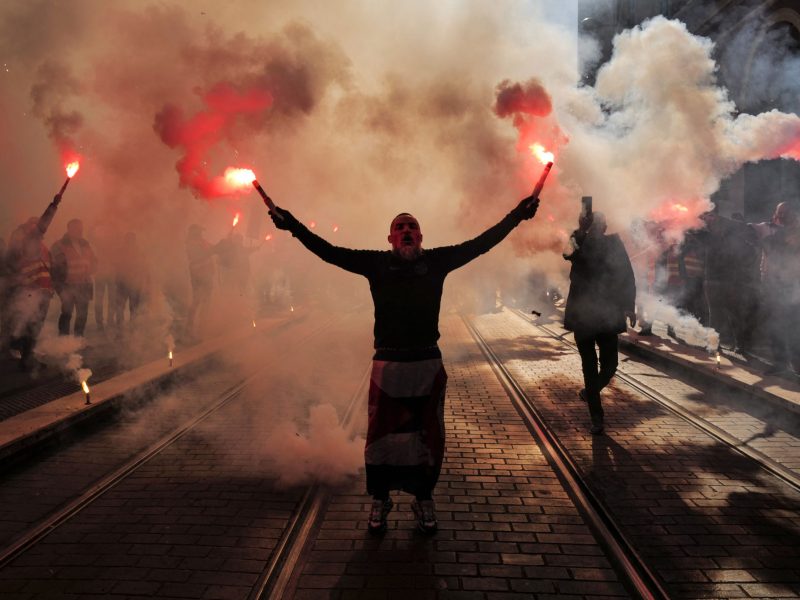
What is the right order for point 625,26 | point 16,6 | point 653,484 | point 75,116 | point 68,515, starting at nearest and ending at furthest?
point 68,515, point 653,484, point 16,6, point 75,116, point 625,26

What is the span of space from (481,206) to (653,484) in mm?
11967

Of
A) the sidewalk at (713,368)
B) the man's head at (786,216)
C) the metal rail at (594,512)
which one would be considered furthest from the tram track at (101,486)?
the man's head at (786,216)

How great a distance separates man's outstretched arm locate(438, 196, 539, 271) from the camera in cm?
354

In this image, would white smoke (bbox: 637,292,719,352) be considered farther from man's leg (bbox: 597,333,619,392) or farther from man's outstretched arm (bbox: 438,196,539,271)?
man's outstretched arm (bbox: 438,196,539,271)

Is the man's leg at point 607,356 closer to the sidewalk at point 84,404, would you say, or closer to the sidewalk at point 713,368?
the sidewalk at point 713,368

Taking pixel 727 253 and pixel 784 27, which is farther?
pixel 784 27

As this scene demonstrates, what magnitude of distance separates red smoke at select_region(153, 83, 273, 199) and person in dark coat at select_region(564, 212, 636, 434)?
380 centimetres

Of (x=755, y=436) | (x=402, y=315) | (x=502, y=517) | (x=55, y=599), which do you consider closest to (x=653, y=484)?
(x=502, y=517)

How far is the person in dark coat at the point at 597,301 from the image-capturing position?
17.5 ft

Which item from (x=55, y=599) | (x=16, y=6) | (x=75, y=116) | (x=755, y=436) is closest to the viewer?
(x=55, y=599)

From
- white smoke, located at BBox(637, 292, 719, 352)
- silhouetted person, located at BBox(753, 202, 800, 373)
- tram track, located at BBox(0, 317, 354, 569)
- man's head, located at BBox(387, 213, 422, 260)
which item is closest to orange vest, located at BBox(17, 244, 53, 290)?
tram track, located at BBox(0, 317, 354, 569)

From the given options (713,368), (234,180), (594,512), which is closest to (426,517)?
(594,512)

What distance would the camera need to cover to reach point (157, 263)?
1630cm

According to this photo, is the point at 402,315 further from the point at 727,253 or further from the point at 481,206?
the point at 481,206
